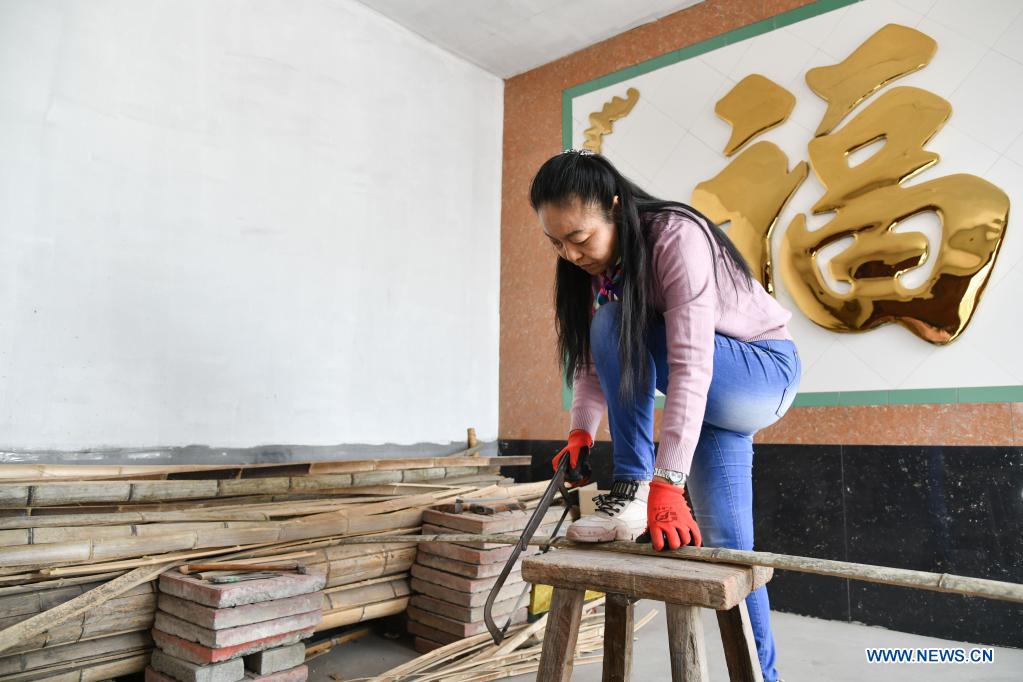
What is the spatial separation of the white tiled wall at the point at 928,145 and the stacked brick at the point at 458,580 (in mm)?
1430

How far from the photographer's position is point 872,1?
275 centimetres

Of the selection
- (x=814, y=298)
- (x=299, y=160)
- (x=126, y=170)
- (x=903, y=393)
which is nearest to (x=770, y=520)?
(x=903, y=393)

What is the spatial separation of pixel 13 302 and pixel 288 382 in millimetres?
1008

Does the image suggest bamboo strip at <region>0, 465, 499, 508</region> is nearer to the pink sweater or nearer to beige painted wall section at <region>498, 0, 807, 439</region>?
beige painted wall section at <region>498, 0, 807, 439</region>

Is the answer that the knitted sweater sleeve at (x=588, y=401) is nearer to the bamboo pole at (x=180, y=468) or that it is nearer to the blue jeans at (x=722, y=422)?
the blue jeans at (x=722, y=422)

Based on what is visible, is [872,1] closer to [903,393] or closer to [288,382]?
[903,393]

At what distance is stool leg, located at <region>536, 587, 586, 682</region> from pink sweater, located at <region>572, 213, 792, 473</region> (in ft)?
1.00

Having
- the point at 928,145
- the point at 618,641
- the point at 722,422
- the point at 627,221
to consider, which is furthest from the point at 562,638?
the point at 928,145

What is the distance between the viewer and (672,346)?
1.36 metres

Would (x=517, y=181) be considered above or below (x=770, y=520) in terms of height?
above

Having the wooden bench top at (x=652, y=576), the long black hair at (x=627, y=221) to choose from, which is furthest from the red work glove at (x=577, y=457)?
the wooden bench top at (x=652, y=576)

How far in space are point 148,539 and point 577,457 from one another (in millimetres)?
1247

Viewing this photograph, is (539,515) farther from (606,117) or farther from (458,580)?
(606,117)

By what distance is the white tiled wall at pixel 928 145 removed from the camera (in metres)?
2.41
